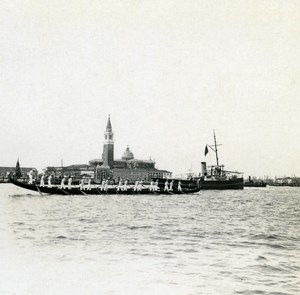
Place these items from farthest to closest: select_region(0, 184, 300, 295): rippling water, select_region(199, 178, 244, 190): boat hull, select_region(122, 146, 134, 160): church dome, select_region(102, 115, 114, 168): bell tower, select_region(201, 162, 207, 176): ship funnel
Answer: select_region(122, 146, 134, 160): church dome, select_region(102, 115, 114, 168): bell tower, select_region(201, 162, 207, 176): ship funnel, select_region(199, 178, 244, 190): boat hull, select_region(0, 184, 300, 295): rippling water

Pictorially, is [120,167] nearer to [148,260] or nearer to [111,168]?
[111,168]

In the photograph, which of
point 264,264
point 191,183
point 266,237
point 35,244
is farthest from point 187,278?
point 191,183

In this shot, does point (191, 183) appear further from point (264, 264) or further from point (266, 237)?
point (264, 264)

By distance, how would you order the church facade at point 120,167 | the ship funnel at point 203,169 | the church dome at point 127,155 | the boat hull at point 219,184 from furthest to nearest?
the church dome at point 127,155, the church facade at point 120,167, the ship funnel at point 203,169, the boat hull at point 219,184

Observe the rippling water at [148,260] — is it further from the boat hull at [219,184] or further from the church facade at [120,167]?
the church facade at [120,167]

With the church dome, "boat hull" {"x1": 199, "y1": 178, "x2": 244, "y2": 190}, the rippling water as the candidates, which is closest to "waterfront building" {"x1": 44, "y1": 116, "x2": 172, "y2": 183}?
the church dome

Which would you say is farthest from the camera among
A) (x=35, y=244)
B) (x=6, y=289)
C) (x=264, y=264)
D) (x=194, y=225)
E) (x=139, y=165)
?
(x=139, y=165)

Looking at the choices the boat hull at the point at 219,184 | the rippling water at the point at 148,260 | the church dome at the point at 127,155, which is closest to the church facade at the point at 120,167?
the church dome at the point at 127,155

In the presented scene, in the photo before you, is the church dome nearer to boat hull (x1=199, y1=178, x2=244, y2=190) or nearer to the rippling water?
boat hull (x1=199, y1=178, x2=244, y2=190)

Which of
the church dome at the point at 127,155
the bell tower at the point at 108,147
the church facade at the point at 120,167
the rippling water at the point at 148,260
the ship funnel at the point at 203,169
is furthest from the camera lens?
the church dome at the point at 127,155
